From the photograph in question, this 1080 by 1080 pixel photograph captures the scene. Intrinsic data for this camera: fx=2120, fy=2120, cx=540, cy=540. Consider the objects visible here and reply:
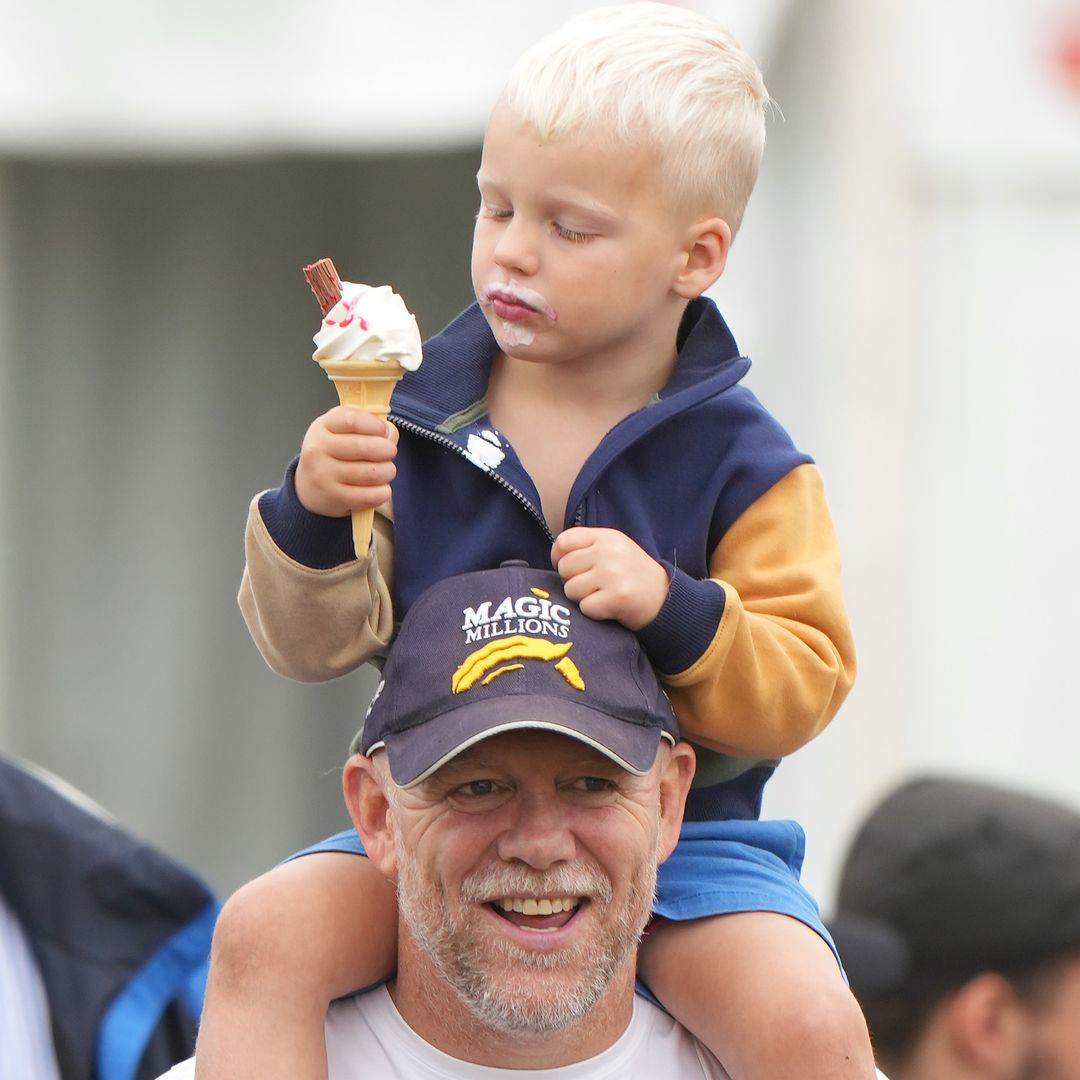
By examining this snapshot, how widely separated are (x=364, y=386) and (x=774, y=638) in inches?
22.5

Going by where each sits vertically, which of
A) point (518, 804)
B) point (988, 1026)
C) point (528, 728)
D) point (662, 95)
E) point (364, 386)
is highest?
point (662, 95)

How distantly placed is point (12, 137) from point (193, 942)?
2968 mm

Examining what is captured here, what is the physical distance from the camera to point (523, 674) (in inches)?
102

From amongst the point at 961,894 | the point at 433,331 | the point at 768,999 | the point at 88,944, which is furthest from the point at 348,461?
the point at 433,331

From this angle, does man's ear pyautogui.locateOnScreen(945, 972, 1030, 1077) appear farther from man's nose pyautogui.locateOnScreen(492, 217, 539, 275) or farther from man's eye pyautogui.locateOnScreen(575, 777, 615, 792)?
man's nose pyautogui.locateOnScreen(492, 217, 539, 275)

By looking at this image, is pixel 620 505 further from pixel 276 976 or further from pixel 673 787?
pixel 276 976

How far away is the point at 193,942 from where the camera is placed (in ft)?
12.3

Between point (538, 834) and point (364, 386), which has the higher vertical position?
point (364, 386)

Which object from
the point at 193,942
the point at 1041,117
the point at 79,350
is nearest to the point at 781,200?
the point at 1041,117

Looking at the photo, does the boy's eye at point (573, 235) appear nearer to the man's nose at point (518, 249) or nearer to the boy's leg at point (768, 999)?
the man's nose at point (518, 249)

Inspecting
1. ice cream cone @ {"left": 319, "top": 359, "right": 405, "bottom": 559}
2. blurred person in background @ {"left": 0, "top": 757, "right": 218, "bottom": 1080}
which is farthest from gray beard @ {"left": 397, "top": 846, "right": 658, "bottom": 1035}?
blurred person in background @ {"left": 0, "top": 757, "right": 218, "bottom": 1080}

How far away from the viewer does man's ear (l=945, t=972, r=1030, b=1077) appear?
4.20 meters

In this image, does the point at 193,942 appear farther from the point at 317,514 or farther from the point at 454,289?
the point at 454,289

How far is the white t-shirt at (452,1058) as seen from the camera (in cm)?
284
